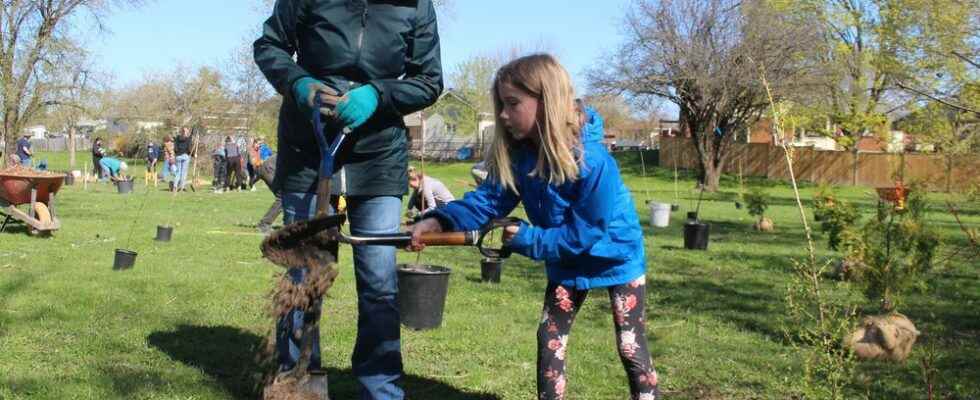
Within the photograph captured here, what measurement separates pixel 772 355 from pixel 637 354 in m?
2.23

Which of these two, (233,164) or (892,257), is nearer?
(892,257)

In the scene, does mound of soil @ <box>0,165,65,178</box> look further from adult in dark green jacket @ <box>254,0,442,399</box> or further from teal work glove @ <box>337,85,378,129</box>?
teal work glove @ <box>337,85,378,129</box>

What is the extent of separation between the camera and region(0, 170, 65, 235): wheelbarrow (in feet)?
35.4

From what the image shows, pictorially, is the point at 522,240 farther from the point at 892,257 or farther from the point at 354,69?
the point at 892,257

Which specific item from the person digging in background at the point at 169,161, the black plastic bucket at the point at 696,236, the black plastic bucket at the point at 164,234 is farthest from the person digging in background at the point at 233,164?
the black plastic bucket at the point at 696,236

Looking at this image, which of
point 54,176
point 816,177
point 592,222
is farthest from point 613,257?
point 816,177

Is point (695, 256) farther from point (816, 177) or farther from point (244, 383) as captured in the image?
point (816, 177)

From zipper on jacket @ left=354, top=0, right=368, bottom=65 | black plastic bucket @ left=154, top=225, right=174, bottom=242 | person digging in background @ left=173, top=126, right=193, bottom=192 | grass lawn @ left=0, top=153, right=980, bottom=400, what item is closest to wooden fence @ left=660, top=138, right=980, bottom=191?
person digging in background @ left=173, top=126, right=193, bottom=192

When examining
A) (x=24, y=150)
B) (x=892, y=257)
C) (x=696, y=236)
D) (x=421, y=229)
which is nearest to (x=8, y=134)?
(x=24, y=150)

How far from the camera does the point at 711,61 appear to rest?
1293 inches

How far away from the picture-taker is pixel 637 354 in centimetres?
350

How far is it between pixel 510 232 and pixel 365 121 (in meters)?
0.79

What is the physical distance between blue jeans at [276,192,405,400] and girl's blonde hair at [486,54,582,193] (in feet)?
2.43

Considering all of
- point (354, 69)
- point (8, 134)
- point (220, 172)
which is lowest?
point (220, 172)
